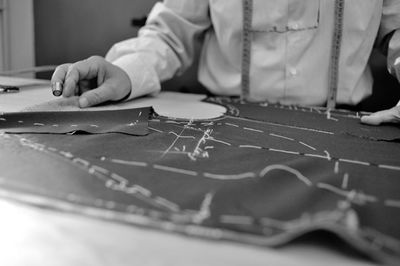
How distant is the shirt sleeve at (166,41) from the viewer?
39.1 inches

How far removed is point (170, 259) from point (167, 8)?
916mm

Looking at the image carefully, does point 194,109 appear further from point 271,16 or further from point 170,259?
point 170,259

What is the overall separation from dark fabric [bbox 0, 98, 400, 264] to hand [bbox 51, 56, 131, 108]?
21cm

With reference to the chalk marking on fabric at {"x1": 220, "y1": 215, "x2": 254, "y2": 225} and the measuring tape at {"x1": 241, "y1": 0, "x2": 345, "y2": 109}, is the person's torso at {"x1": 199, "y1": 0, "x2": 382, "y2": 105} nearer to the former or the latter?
the measuring tape at {"x1": 241, "y1": 0, "x2": 345, "y2": 109}

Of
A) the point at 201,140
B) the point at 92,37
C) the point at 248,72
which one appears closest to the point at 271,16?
the point at 248,72

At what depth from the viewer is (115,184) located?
399 mm

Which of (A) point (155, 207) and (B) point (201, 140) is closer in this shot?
(A) point (155, 207)

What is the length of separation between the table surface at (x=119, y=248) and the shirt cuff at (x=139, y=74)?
0.58m

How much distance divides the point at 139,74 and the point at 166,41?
211mm

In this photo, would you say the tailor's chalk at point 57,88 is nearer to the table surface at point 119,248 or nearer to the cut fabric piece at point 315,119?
the cut fabric piece at point 315,119

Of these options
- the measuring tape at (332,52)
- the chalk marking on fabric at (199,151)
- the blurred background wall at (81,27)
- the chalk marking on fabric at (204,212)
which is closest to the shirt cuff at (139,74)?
the measuring tape at (332,52)

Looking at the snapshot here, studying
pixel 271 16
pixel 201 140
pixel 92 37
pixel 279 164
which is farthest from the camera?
pixel 92 37

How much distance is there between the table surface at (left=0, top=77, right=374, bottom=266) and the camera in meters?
0.30

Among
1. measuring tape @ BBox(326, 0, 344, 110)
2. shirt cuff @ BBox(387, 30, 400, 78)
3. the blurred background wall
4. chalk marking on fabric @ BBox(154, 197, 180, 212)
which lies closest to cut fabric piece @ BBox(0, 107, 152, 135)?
chalk marking on fabric @ BBox(154, 197, 180, 212)
